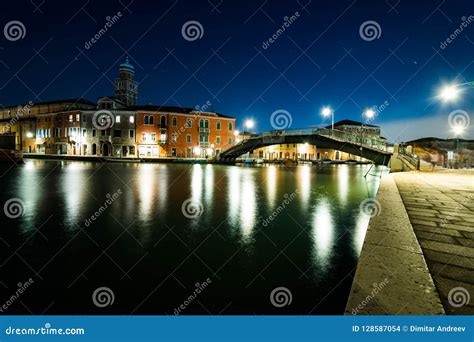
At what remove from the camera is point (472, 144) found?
5594 cm

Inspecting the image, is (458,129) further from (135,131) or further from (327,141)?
(135,131)

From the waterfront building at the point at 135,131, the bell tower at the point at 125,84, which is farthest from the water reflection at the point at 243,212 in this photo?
the bell tower at the point at 125,84

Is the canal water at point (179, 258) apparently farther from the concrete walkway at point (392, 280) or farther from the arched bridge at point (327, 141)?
the arched bridge at point (327, 141)

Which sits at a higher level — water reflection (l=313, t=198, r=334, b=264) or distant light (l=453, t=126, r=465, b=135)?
distant light (l=453, t=126, r=465, b=135)

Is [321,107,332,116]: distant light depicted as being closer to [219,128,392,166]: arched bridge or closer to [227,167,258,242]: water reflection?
[219,128,392,166]: arched bridge

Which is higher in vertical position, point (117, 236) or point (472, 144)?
point (472, 144)

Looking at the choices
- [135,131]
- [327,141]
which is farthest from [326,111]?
[135,131]

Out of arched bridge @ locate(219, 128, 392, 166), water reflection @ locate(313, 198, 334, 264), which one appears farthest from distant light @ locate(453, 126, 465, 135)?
water reflection @ locate(313, 198, 334, 264)

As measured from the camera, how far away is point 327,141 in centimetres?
3253

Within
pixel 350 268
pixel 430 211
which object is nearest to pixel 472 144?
pixel 430 211

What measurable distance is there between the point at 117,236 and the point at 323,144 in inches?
1218

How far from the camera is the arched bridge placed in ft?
96.2

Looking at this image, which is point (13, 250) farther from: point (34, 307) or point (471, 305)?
point (471, 305)

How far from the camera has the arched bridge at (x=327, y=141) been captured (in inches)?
1154
